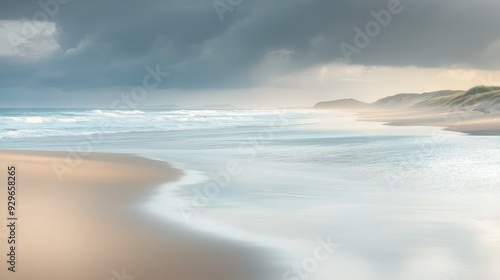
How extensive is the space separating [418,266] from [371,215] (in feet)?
11.4

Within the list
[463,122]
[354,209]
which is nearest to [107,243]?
[354,209]

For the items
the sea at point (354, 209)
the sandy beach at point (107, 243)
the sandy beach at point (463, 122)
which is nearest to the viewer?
the sandy beach at point (107, 243)

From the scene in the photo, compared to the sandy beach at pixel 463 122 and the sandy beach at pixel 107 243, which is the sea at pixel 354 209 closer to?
the sandy beach at pixel 107 243

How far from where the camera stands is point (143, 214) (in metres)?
11.2

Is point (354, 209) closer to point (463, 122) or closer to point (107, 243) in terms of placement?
point (107, 243)

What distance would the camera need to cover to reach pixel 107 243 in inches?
344

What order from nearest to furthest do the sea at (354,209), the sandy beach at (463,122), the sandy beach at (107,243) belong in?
the sandy beach at (107,243)
the sea at (354,209)
the sandy beach at (463,122)

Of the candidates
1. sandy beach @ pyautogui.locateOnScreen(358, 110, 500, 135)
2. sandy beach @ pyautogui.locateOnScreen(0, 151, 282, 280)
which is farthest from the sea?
sandy beach @ pyautogui.locateOnScreen(358, 110, 500, 135)

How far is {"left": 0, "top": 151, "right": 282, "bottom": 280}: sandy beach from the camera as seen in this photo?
7332mm

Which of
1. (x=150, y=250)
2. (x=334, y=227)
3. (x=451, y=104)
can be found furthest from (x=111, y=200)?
(x=451, y=104)

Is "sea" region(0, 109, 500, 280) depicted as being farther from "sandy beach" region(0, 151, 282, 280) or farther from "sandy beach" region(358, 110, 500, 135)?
"sandy beach" region(358, 110, 500, 135)

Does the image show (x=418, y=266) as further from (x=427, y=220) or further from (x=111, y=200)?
(x=111, y=200)

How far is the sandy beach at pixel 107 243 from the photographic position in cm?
733

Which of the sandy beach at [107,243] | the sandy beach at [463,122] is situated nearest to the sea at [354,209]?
the sandy beach at [107,243]
